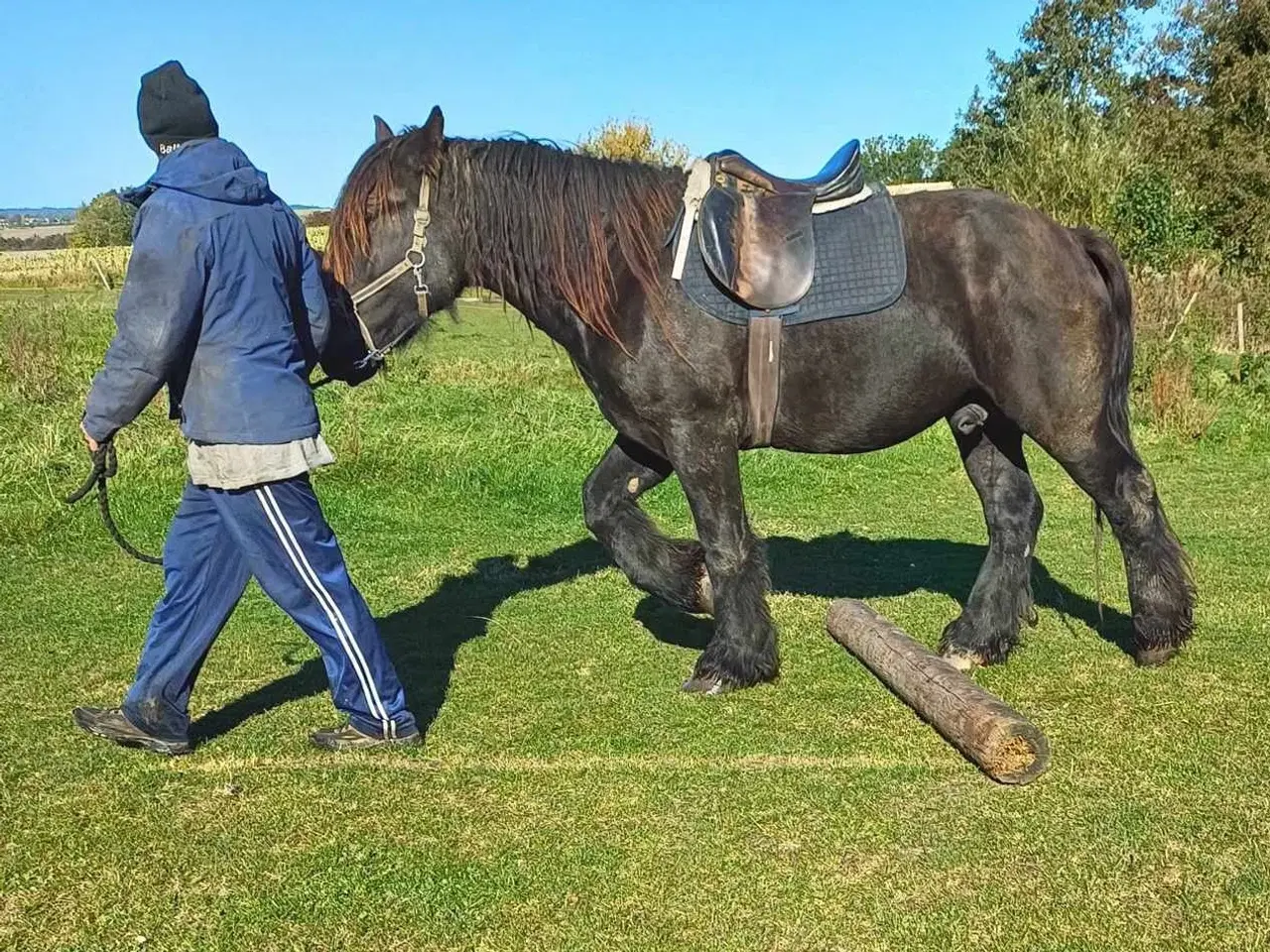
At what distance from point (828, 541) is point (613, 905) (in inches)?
201

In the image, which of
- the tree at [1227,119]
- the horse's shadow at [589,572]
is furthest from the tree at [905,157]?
the horse's shadow at [589,572]

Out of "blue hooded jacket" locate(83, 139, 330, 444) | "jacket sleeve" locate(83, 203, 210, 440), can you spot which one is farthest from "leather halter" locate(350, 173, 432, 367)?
"jacket sleeve" locate(83, 203, 210, 440)

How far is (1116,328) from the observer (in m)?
4.96

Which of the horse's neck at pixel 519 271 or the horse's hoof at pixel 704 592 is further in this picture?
the horse's hoof at pixel 704 592

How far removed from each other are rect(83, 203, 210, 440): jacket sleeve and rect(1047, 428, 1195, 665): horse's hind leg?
3.45m

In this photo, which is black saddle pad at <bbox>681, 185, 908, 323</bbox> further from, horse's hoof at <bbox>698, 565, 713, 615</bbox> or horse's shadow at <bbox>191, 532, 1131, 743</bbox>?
horse's shadow at <bbox>191, 532, 1131, 743</bbox>

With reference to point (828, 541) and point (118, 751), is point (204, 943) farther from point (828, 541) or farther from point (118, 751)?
point (828, 541)

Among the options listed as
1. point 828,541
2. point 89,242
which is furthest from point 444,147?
point 89,242

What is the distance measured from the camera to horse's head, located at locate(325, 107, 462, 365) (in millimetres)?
4445

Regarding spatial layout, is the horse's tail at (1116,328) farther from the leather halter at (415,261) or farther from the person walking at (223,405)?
the person walking at (223,405)

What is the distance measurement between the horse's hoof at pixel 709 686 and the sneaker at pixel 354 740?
124 cm

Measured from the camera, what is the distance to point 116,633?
6027 millimetres

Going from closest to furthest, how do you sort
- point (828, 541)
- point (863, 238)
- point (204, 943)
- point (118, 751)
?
point (204, 943), point (118, 751), point (863, 238), point (828, 541)

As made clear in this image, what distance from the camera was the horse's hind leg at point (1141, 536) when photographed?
16.1 ft
